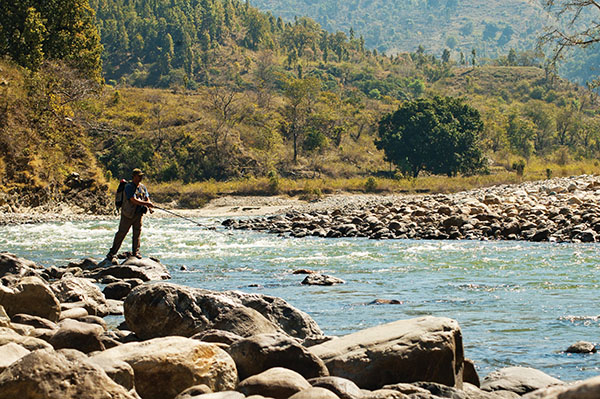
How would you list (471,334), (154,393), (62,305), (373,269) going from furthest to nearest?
(373,269), (62,305), (471,334), (154,393)

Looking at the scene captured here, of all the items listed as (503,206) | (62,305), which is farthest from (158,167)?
(62,305)

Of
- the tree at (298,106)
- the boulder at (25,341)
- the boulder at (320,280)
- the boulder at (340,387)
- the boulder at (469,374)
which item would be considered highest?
the tree at (298,106)

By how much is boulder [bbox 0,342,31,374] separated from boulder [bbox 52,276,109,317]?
3.69 meters

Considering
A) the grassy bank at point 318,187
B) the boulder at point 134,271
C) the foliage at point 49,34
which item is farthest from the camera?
the grassy bank at point 318,187

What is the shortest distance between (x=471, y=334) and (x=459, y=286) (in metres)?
3.69

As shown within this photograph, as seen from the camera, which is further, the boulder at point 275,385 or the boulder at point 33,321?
the boulder at point 33,321

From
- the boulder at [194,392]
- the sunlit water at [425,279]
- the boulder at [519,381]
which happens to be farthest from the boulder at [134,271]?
the boulder at [519,381]

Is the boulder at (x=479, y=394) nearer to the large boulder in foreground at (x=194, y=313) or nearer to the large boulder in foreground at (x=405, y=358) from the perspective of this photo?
the large boulder in foreground at (x=405, y=358)

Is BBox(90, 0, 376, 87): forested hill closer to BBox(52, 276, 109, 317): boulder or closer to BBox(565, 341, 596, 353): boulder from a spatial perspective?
BBox(52, 276, 109, 317): boulder

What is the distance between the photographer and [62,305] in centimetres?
845

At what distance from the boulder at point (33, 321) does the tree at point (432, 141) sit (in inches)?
2236

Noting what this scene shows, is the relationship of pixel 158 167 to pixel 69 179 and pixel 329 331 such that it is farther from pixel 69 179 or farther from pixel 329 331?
pixel 329 331

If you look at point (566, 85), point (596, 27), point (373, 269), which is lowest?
point (373, 269)

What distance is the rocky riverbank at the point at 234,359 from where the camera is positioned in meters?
4.15
